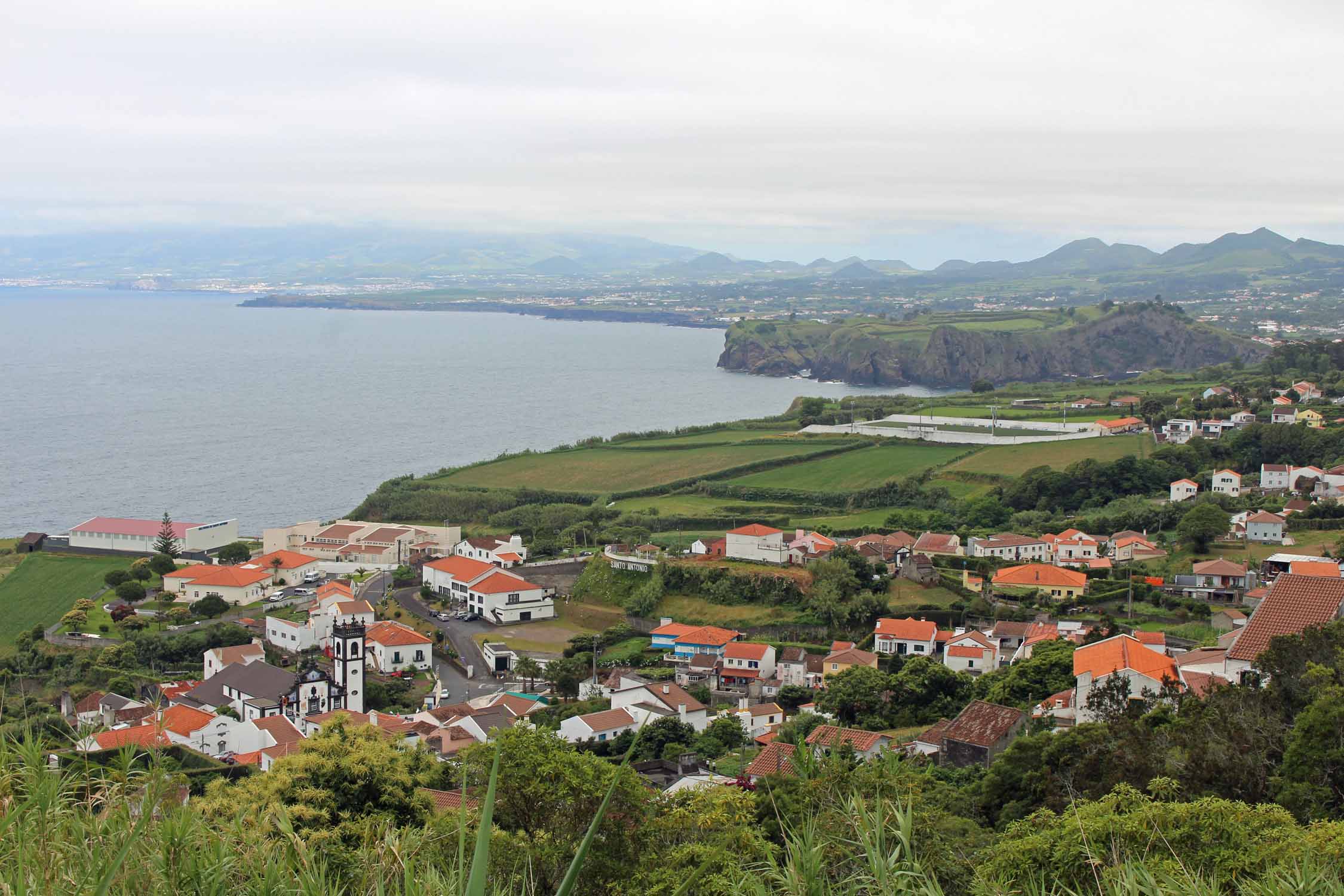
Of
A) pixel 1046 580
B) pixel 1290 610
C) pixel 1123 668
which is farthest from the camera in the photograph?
pixel 1046 580

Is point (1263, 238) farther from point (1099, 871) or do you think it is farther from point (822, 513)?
point (1099, 871)

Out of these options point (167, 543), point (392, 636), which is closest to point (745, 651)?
point (392, 636)

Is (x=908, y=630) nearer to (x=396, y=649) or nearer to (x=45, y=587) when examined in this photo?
(x=396, y=649)

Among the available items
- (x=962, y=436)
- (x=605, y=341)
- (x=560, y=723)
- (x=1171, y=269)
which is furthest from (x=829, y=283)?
(x=560, y=723)

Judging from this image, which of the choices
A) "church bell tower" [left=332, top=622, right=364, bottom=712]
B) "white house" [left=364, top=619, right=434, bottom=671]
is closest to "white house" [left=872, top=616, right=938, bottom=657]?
"white house" [left=364, top=619, right=434, bottom=671]

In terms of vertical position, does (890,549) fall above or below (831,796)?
below

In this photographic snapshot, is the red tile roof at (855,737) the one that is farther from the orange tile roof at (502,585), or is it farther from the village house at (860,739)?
the orange tile roof at (502,585)

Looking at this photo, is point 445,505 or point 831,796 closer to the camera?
point 831,796

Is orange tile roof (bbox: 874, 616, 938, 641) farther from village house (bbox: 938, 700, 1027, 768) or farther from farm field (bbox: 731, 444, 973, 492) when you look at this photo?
farm field (bbox: 731, 444, 973, 492)
